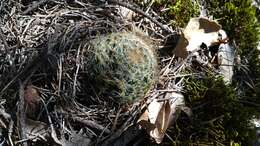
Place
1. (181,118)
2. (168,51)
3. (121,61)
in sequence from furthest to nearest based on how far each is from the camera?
(168,51) < (181,118) < (121,61)

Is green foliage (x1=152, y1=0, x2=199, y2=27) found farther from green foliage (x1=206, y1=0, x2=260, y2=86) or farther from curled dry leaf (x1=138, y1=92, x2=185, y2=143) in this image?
curled dry leaf (x1=138, y1=92, x2=185, y2=143)

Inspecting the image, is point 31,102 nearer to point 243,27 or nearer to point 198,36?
point 198,36

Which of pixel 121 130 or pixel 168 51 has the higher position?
pixel 168 51

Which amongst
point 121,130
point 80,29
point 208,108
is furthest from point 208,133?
point 80,29

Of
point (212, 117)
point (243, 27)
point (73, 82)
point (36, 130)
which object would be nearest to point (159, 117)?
point (212, 117)

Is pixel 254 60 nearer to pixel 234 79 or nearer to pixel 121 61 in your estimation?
pixel 234 79

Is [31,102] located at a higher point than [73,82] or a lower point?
lower

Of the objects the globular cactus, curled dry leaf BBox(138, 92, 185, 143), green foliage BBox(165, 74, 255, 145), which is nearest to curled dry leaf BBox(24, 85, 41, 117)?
the globular cactus

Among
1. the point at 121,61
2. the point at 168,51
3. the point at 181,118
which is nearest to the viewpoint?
the point at 121,61
